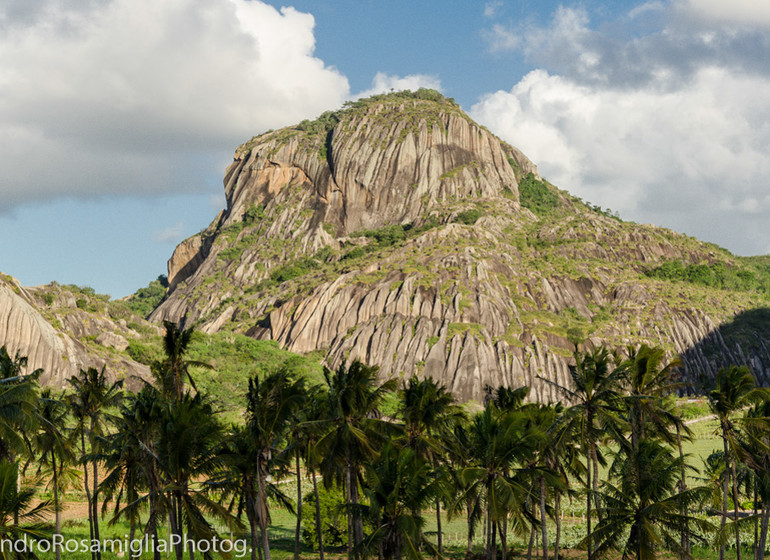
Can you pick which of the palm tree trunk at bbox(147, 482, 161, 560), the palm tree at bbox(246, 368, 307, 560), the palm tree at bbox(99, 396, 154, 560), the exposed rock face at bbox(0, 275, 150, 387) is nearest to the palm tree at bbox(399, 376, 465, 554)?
the palm tree at bbox(246, 368, 307, 560)

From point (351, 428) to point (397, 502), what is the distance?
28.8 feet

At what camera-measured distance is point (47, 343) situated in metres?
110

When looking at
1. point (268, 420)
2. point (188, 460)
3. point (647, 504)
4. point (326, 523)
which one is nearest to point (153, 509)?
point (188, 460)

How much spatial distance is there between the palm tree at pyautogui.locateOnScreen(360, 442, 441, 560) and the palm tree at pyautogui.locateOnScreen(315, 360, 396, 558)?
8.35 meters

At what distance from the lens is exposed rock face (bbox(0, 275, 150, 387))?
349 feet

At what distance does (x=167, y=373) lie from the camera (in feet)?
171

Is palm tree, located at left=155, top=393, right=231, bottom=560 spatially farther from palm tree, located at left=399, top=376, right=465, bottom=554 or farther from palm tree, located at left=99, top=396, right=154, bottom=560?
A: palm tree, located at left=399, top=376, right=465, bottom=554

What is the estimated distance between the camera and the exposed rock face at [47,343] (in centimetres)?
10625

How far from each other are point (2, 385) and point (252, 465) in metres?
13.8

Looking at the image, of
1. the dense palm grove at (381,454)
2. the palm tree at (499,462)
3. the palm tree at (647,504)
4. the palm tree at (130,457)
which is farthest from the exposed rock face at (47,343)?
the palm tree at (647,504)

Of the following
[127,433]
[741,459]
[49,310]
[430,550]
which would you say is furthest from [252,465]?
[49,310]

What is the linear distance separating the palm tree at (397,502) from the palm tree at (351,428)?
8346mm

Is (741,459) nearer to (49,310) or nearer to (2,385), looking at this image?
(2,385)

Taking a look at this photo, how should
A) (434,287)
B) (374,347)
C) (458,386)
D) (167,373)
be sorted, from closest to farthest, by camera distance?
(167,373) < (458,386) < (374,347) < (434,287)
